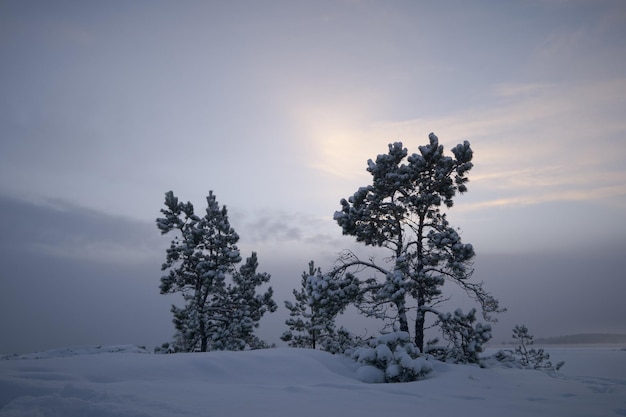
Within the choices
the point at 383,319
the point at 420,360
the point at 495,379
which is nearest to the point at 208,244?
the point at 383,319

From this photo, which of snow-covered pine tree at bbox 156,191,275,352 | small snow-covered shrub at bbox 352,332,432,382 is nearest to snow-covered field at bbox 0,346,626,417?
small snow-covered shrub at bbox 352,332,432,382

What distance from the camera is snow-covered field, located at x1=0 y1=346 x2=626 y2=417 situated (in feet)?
→ 11.1

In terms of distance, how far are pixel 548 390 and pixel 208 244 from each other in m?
17.0

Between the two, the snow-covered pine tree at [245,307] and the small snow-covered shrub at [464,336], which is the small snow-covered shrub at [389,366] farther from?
the snow-covered pine tree at [245,307]

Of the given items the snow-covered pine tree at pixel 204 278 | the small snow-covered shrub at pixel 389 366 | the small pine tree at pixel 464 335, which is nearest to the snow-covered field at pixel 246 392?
the small snow-covered shrub at pixel 389 366

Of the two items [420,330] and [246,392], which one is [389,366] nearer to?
[246,392]

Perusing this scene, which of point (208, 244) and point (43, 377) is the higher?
point (208, 244)

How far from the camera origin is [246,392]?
4418 millimetres

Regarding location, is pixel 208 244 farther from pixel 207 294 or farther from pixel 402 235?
pixel 402 235

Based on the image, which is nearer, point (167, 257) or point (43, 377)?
point (43, 377)

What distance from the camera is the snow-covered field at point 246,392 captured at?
3.39m

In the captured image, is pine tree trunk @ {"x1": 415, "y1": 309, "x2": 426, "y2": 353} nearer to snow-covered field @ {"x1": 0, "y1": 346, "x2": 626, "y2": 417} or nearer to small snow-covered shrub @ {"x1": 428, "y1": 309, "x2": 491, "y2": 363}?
small snow-covered shrub @ {"x1": 428, "y1": 309, "x2": 491, "y2": 363}

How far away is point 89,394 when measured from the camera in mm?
3525

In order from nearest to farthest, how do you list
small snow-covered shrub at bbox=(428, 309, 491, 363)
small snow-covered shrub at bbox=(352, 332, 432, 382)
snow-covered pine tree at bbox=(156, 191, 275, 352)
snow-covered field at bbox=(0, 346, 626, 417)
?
snow-covered field at bbox=(0, 346, 626, 417) → small snow-covered shrub at bbox=(352, 332, 432, 382) → small snow-covered shrub at bbox=(428, 309, 491, 363) → snow-covered pine tree at bbox=(156, 191, 275, 352)
